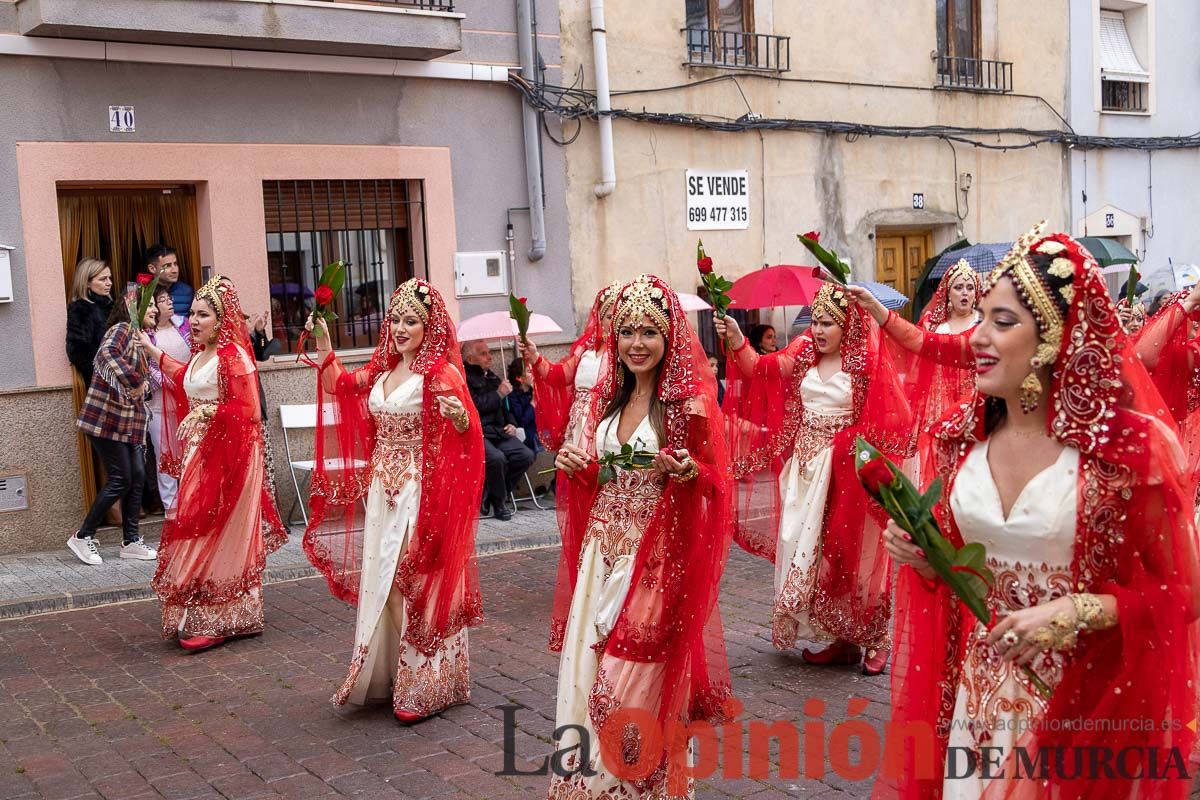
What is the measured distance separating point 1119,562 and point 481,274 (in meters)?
9.25

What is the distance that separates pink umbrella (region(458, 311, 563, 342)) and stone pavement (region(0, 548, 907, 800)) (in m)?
3.04

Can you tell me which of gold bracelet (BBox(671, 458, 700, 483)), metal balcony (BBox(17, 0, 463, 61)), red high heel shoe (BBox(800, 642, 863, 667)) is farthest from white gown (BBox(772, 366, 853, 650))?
metal balcony (BBox(17, 0, 463, 61))

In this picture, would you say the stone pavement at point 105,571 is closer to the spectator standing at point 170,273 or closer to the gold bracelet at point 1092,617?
the spectator standing at point 170,273

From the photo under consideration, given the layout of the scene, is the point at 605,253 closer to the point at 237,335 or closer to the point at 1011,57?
the point at 237,335

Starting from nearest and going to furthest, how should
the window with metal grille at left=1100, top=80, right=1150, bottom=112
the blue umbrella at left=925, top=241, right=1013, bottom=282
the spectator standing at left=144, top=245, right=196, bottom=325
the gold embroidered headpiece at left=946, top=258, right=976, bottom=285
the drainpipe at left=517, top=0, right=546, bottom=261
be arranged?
the gold embroidered headpiece at left=946, top=258, right=976, bottom=285 → the spectator standing at left=144, top=245, right=196, bottom=325 → the drainpipe at left=517, top=0, right=546, bottom=261 → the blue umbrella at left=925, top=241, right=1013, bottom=282 → the window with metal grille at left=1100, top=80, right=1150, bottom=112

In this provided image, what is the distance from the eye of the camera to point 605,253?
42.4ft

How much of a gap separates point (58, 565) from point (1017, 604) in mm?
7777

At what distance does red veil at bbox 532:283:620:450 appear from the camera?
8.05m

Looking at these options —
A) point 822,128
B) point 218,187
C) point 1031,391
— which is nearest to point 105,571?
point 218,187

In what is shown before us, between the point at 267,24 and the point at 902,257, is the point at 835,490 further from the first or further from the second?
the point at 902,257

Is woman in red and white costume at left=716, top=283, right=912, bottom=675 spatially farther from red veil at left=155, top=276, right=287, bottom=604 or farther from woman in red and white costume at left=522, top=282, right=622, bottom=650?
red veil at left=155, top=276, right=287, bottom=604

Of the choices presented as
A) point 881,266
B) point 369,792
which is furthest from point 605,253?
point 369,792

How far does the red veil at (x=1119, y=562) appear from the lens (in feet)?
10.3

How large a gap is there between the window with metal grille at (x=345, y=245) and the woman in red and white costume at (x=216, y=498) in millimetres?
3655
